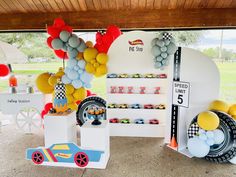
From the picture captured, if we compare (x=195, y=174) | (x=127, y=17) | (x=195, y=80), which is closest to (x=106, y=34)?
(x=127, y=17)

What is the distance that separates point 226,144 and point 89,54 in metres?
3.01

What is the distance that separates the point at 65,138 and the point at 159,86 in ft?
7.83

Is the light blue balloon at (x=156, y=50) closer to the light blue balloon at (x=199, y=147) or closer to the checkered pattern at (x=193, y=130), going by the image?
the checkered pattern at (x=193, y=130)

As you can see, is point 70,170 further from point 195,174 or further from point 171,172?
point 195,174

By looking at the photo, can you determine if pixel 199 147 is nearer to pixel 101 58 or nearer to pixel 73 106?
pixel 101 58

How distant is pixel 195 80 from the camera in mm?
4062

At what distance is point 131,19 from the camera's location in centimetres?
465

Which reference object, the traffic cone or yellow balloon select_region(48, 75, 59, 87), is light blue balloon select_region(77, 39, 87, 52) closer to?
yellow balloon select_region(48, 75, 59, 87)

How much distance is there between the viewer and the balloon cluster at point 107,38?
4484mm

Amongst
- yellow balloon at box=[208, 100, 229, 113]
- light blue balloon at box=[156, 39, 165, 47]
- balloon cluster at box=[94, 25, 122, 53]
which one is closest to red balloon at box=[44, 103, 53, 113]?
balloon cluster at box=[94, 25, 122, 53]

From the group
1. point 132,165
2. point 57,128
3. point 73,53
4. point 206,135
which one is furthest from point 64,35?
point 206,135

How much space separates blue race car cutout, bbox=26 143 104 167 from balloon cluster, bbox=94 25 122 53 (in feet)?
7.12

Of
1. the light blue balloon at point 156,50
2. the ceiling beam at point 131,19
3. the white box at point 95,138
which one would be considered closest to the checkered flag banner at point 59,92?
the white box at point 95,138

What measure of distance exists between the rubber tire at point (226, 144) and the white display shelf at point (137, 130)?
133cm
